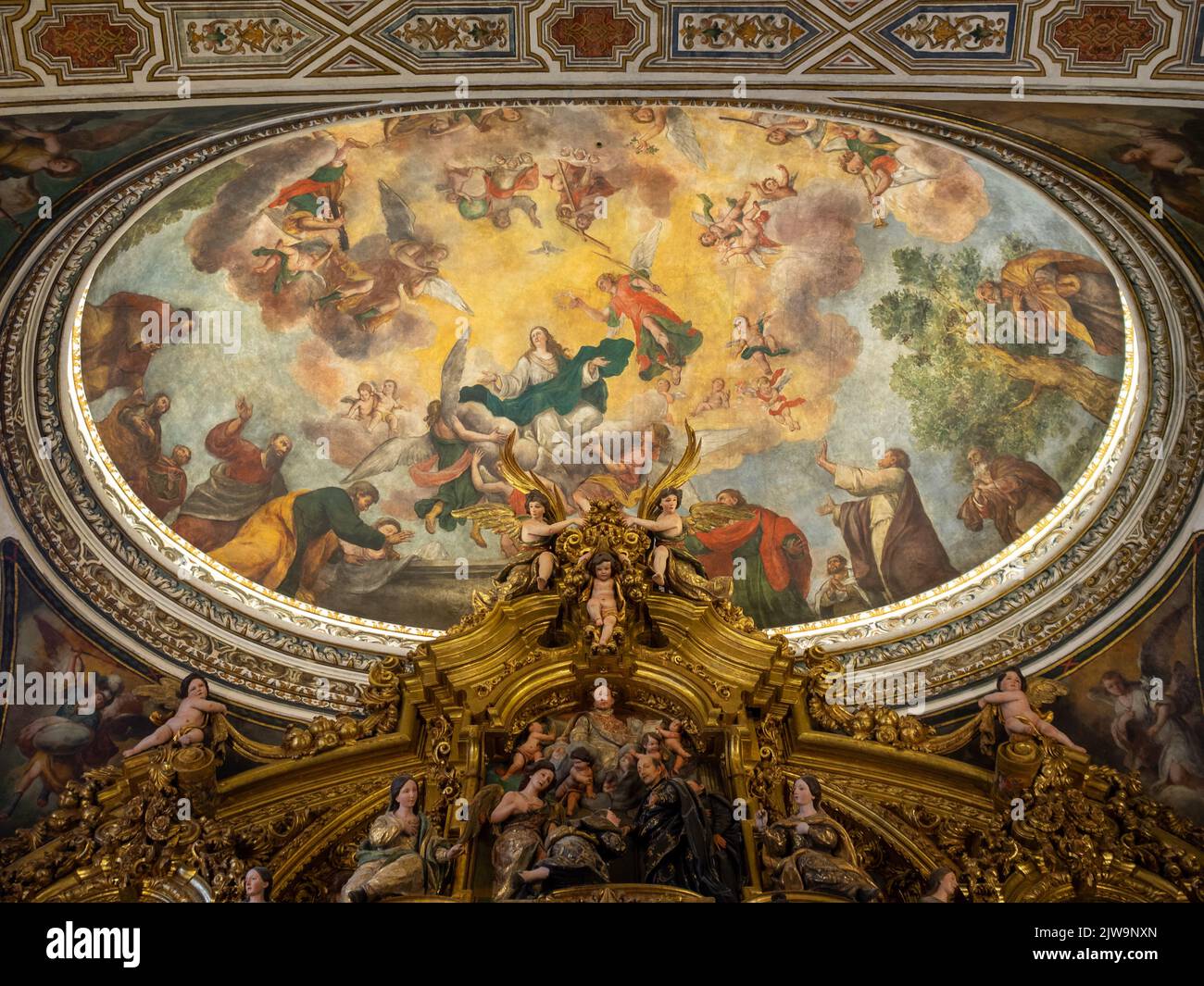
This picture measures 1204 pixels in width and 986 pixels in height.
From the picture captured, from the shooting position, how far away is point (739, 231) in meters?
16.7

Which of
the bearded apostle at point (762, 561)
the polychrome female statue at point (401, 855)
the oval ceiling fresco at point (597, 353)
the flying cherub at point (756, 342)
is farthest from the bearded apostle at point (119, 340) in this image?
the polychrome female statue at point (401, 855)

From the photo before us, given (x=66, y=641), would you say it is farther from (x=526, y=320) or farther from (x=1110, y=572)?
(x=1110, y=572)

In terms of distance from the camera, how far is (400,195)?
16.2m

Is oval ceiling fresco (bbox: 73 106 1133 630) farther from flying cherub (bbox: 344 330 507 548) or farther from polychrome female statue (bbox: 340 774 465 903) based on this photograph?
polychrome female statue (bbox: 340 774 465 903)

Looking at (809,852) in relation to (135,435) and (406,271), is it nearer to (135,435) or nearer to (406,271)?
(406,271)

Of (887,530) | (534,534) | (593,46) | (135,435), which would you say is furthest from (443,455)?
(593,46)

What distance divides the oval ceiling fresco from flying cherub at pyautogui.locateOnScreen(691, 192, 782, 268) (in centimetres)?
3

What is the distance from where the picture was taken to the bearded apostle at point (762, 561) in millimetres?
16625

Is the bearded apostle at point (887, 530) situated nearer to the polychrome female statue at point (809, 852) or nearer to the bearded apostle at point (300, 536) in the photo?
the bearded apostle at point (300, 536)

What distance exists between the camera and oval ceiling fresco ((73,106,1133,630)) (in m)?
15.7

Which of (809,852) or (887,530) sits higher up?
(887,530)

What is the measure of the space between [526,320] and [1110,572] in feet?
21.5

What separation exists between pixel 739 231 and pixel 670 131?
1.49 metres
